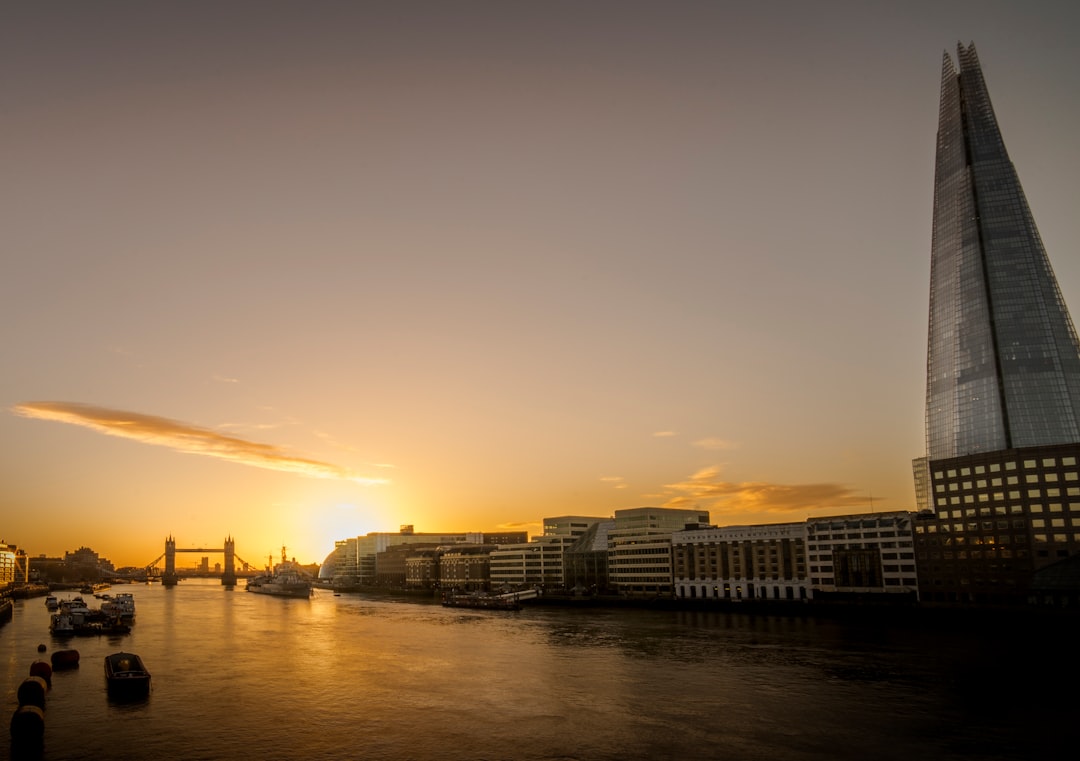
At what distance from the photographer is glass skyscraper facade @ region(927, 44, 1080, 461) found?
162125 millimetres

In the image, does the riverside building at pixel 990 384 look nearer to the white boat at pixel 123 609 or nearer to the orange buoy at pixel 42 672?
the orange buoy at pixel 42 672

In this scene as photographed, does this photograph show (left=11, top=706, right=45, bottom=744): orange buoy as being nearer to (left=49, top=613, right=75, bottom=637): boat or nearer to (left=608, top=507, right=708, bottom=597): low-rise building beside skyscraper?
(left=49, top=613, right=75, bottom=637): boat

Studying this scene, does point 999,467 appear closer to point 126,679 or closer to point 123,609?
point 126,679

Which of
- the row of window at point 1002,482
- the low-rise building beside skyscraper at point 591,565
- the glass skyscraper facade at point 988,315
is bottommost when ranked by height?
the low-rise building beside skyscraper at point 591,565

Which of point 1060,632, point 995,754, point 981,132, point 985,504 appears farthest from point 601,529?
point 995,754

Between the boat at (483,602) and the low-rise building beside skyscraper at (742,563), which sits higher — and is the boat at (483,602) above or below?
below

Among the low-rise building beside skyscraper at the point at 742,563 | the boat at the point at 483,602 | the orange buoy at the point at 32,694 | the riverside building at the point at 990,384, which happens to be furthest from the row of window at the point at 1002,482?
the orange buoy at the point at 32,694

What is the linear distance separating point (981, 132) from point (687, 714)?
190163mm

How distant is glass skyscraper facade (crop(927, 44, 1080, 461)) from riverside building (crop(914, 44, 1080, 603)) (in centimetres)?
26

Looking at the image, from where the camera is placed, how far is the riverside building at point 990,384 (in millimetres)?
111312

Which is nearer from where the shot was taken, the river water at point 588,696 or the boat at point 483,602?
the river water at point 588,696

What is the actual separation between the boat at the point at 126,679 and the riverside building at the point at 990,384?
111315 millimetres

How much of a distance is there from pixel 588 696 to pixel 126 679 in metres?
36.8

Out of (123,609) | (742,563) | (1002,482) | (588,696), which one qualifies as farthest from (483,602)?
(588,696)
